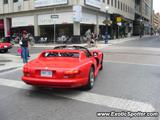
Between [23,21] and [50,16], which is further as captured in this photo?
[23,21]

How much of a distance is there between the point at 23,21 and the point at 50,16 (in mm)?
6124

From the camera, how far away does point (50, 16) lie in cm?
3081

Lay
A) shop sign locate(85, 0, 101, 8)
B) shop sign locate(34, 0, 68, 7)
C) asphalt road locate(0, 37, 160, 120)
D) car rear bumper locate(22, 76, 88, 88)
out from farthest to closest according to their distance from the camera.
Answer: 1. shop sign locate(85, 0, 101, 8)
2. shop sign locate(34, 0, 68, 7)
3. car rear bumper locate(22, 76, 88, 88)
4. asphalt road locate(0, 37, 160, 120)

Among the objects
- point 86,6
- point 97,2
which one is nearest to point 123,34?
point 97,2

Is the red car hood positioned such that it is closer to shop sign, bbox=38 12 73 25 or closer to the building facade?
the building facade

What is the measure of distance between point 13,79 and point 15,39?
27895 mm

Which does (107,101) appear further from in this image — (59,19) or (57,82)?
(59,19)

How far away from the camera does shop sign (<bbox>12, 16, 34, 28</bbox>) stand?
111 ft

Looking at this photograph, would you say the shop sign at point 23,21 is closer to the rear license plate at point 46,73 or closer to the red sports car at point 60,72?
the red sports car at point 60,72

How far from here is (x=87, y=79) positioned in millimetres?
6406

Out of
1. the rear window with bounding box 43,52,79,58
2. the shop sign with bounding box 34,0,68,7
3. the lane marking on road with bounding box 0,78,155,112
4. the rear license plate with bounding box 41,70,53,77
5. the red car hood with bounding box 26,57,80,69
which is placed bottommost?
the lane marking on road with bounding box 0,78,155,112

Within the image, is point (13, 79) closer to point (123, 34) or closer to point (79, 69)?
point (79, 69)

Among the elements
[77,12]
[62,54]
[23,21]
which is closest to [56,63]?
[62,54]

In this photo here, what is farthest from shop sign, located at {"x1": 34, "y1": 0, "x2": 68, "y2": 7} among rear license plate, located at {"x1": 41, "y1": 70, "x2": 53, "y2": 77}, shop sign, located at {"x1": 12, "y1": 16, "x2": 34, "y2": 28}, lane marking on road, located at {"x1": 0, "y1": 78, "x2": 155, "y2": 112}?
rear license plate, located at {"x1": 41, "y1": 70, "x2": 53, "y2": 77}
